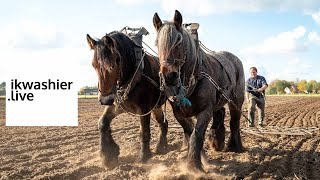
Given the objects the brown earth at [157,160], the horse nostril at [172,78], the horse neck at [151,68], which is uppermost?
the horse neck at [151,68]

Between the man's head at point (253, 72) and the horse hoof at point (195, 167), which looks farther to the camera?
the man's head at point (253, 72)

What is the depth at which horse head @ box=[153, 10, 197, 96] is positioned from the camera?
4.40m

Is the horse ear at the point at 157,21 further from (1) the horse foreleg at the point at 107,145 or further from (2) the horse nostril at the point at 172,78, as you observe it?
(1) the horse foreleg at the point at 107,145

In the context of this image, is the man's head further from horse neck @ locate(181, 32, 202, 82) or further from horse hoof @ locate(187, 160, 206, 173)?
horse hoof @ locate(187, 160, 206, 173)

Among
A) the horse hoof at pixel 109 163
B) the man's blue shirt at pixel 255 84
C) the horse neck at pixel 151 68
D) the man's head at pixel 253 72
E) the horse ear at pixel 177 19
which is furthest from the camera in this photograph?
the man's head at pixel 253 72

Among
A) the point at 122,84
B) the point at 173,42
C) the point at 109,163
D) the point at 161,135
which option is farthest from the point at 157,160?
the point at 173,42

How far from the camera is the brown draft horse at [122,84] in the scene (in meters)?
4.93

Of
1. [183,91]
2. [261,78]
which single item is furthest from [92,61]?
[261,78]

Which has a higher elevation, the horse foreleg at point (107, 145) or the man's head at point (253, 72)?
the man's head at point (253, 72)

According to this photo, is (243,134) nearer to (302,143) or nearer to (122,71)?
(302,143)

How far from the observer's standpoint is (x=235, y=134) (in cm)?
698

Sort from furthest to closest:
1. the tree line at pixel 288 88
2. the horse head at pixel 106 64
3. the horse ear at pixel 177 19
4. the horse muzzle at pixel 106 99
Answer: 1. the tree line at pixel 288 88
2. the horse muzzle at pixel 106 99
3. the horse head at pixel 106 64
4. the horse ear at pixel 177 19

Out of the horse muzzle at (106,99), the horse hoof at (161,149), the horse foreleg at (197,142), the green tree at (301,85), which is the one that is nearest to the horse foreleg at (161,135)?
the horse hoof at (161,149)

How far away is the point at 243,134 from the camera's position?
9195 mm
